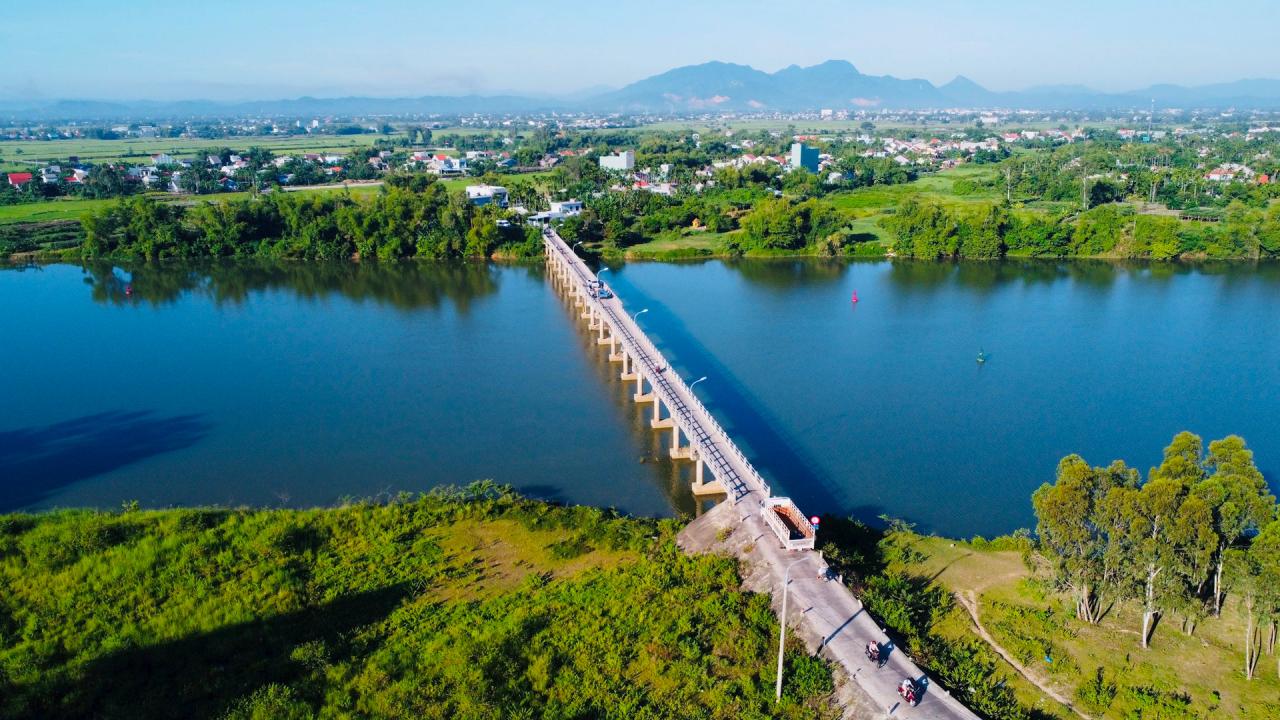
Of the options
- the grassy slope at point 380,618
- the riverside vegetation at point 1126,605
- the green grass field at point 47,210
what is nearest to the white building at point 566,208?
the green grass field at point 47,210

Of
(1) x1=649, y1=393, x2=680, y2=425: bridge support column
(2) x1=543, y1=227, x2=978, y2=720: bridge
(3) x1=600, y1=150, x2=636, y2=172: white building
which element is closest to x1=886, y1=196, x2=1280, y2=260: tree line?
(2) x1=543, y1=227, x2=978, y2=720: bridge

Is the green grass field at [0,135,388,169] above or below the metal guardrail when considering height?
above

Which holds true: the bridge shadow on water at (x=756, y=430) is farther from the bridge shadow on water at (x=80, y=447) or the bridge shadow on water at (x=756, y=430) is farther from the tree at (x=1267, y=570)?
the bridge shadow on water at (x=80, y=447)

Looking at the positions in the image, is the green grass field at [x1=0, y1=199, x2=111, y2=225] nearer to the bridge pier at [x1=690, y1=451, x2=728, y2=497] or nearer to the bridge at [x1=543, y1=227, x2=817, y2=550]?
the bridge at [x1=543, y1=227, x2=817, y2=550]

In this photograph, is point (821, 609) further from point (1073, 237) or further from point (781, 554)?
point (1073, 237)

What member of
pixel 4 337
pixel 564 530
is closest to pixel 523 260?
pixel 4 337
